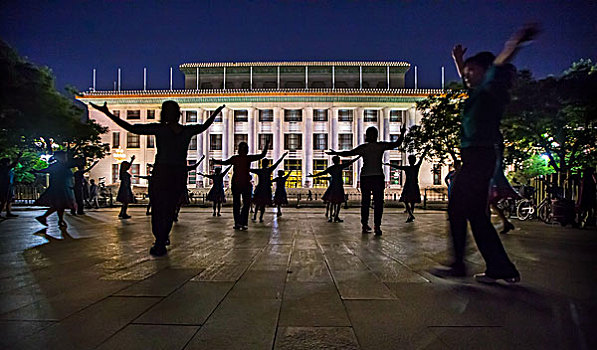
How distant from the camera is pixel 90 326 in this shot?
2.17 m

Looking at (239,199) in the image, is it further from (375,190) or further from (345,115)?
(345,115)

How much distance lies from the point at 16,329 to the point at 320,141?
47.0m

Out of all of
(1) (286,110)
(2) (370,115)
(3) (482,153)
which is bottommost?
(3) (482,153)

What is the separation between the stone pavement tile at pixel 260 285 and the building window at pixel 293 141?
148 feet

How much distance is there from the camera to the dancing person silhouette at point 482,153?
10.5 feet

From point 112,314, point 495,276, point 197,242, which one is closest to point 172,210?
point 197,242

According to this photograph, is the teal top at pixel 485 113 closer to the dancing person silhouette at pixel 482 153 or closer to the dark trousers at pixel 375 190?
the dancing person silhouette at pixel 482 153

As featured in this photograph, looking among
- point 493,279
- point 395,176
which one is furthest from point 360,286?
point 395,176

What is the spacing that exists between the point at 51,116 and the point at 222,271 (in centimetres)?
2197

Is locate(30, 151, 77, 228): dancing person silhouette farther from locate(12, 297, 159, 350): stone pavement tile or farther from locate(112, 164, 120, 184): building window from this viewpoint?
locate(112, 164, 120, 184): building window

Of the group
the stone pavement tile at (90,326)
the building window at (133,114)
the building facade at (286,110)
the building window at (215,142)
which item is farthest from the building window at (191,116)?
the stone pavement tile at (90,326)

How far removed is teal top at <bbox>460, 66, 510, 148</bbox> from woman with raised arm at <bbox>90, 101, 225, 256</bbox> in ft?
10.3

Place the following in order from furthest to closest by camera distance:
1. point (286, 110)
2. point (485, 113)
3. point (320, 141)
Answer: point (286, 110)
point (320, 141)
point (485, 113)

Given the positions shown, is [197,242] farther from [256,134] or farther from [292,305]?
[256,134]
